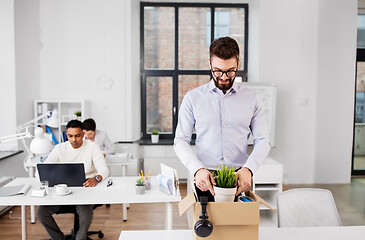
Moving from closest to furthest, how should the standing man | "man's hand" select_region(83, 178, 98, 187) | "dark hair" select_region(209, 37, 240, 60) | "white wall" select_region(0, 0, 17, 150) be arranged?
"dark hair" select_region(209, 37, 240, 60)
the standing man
"man's hand" select_region(83, 178, 98, 187)
"white wall" select_region(0, 0, 17, 150)

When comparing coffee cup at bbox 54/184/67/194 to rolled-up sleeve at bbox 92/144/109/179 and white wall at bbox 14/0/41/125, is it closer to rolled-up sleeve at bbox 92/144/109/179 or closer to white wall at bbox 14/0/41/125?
rolled-up sleeve at bbox 92/144/109/179

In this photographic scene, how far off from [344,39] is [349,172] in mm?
2225

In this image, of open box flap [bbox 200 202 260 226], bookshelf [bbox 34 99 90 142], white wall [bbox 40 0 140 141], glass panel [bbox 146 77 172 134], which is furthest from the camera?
glass panel [bbox 146 77 172 134]

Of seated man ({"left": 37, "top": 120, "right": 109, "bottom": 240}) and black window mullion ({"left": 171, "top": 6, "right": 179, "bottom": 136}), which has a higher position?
black window mullion ({"left": 171, "top": 6, "right": 179, "bottom": 136})

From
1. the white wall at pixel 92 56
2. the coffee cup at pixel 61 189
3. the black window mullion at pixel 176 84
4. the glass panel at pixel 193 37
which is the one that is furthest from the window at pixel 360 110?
the coffee cup at pixel 61 189

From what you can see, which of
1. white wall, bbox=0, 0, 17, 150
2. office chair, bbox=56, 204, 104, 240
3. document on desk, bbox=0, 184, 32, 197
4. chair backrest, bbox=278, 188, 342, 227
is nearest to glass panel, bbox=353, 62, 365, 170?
chair backrest, bbox=278, 188, 342, 227

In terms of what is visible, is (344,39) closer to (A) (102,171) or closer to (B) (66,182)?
(A) (102,171)

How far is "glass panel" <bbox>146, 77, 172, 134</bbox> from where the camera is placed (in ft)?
19.9

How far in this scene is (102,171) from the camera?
325 centimetres

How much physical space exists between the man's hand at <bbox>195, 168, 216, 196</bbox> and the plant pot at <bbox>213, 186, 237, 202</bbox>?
36 mm

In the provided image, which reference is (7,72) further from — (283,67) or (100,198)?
(283,67)

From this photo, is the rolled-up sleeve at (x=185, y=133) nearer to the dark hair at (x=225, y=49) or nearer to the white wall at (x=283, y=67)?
the dark hair at (x=225, y=49)

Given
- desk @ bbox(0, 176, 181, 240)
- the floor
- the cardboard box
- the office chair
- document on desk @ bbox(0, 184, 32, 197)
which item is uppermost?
the cardboard box

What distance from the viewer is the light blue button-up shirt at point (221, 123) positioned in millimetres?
1775
